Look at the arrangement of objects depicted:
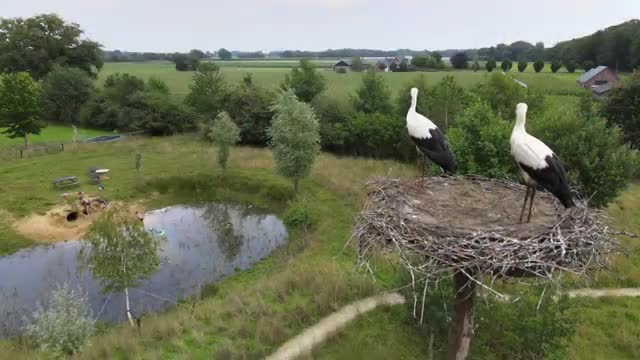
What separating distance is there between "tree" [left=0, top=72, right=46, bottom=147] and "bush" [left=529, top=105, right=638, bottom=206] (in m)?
36.6

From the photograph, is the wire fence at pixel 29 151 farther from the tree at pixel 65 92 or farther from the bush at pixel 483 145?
the bush at pixel 483 145

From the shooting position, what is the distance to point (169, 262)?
63.7 ft

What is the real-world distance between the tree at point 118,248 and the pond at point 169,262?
114 cm

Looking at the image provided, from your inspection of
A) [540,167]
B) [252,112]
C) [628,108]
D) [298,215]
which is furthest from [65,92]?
[540,167]

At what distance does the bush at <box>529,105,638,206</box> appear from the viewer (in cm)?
1808

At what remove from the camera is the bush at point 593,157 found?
18.1 metres

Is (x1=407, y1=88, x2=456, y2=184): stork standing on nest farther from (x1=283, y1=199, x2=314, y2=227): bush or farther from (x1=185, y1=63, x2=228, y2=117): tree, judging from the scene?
(x1=185, y1=63, x2=228, y2=117): tree

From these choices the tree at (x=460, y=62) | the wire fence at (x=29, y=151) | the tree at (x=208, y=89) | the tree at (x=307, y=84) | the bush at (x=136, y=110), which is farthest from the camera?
the tree at (x=460, y=62)

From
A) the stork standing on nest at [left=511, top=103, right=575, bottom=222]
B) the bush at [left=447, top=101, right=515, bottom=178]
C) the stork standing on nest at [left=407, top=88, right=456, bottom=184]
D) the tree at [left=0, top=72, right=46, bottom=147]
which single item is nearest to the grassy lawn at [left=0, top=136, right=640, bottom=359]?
the stork standing on nest at [left=407, top=88, right=456, bottom=184]

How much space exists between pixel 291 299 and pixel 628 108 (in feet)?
97.0

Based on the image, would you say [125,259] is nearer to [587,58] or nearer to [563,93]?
[563,93]

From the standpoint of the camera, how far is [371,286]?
608 inches

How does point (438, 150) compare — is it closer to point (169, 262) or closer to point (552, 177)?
point (552, 177)

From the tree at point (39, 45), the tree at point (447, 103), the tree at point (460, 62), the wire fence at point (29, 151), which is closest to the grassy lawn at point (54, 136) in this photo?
the wire fence at point (29, 151)
